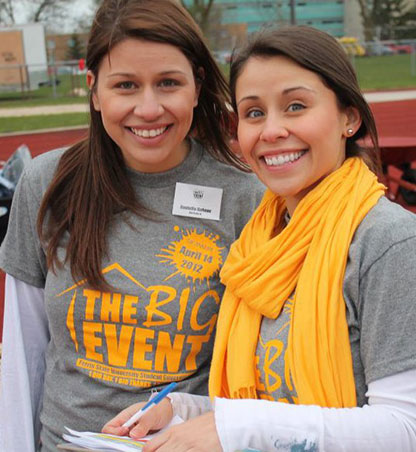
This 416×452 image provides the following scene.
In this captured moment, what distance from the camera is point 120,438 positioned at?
A: 5.49 feet

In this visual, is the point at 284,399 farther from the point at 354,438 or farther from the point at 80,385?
the point at 80,385

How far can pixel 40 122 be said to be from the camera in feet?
55.7

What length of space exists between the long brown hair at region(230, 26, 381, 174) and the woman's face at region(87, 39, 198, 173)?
1.14ft

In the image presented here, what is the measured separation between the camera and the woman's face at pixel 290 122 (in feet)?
5.14

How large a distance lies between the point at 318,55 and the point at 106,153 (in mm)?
837

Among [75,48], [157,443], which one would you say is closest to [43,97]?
[75,48]

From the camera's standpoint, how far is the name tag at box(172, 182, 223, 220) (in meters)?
2.11

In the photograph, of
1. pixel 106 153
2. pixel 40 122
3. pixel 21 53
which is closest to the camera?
pixel 106 153

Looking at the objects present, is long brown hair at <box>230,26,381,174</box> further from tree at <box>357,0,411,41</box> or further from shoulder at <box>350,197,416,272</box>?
tree at <box>357,0,411,41</box>

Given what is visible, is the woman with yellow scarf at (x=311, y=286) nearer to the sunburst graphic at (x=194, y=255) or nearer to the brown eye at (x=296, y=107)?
the brown eye at (x=296, y=107)

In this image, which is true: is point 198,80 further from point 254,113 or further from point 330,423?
point 330,423

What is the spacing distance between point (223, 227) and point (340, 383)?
2.52ft

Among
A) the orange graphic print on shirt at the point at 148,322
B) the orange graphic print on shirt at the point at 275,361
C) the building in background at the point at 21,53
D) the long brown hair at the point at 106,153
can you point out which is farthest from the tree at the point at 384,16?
the orange graphic print on shirt at the point at 275,361

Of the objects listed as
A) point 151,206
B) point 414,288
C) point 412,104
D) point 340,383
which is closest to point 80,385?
point 151,206
